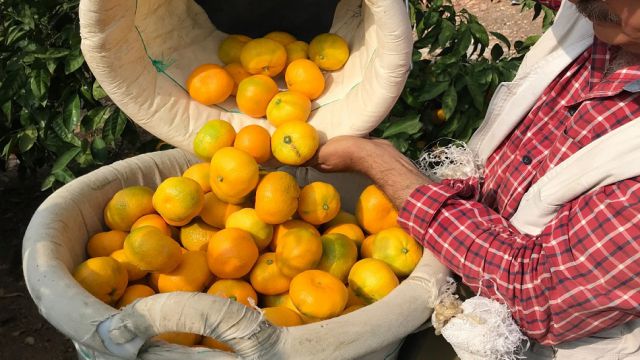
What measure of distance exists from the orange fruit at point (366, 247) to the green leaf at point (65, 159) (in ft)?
4.11

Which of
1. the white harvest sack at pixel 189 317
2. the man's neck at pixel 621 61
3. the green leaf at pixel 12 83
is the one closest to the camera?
the white harvest sack at pixel 189 317

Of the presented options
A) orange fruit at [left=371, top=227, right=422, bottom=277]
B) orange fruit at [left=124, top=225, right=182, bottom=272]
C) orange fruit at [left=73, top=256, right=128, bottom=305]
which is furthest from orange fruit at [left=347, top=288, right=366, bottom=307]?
orange fruit at [left=73, top=256, right=128, bottom=305]

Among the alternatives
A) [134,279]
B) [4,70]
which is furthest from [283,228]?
[4,70]

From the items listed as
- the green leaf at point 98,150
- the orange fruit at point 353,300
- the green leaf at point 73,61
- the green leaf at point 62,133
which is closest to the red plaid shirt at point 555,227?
the orange fruit at point 353,300

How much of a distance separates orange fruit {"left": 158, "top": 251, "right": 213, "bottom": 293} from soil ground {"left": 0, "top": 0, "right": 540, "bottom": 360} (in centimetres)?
65

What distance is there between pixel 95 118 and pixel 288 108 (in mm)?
1010

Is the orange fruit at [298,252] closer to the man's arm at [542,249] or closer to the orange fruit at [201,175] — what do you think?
the man's arm at [542,249]

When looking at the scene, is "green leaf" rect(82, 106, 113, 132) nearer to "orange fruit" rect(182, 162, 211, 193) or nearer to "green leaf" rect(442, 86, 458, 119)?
"orange fruit" rect(182, 162, 211, 193)

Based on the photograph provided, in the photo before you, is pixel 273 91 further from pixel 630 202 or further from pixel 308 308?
pixel 630 202

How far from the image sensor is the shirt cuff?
1.46 metres

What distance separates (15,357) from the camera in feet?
7.79

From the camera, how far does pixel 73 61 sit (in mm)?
2125

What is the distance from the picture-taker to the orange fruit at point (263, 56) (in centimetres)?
174

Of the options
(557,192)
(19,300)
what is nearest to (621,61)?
(557,192)
